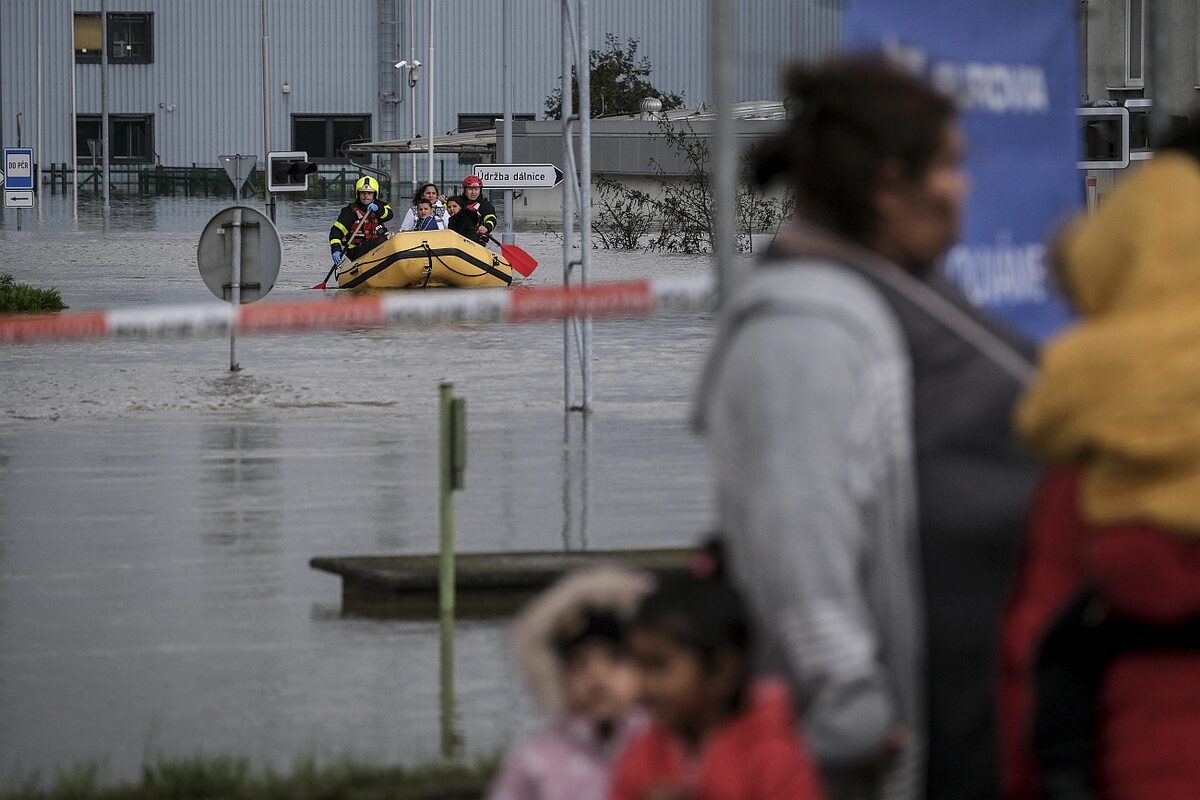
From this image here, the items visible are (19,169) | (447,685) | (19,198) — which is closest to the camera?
(447,685)

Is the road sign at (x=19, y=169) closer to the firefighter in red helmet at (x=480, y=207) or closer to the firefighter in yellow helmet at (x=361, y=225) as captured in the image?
the firefighter in red helmet at (x=480, y=207)

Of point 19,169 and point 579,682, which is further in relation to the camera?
point 19,169

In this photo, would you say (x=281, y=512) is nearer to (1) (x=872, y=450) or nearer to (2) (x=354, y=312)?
(2) (x=354, y=312)

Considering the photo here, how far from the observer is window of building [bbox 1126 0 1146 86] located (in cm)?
3309

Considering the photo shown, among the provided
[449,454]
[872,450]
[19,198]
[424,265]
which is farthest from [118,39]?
[872,450]

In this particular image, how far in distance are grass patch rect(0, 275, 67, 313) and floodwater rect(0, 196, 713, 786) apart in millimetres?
1920

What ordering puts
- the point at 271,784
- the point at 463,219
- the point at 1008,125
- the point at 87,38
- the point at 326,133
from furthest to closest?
the point at 326,133
the point at 87,38
the point at 463,219
the point at 1008,125
the point at 271,784

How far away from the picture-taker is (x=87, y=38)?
278 feet

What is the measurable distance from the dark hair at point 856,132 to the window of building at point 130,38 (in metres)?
82.9

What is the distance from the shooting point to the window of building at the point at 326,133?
86050 mm

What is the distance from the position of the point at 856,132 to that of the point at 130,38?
84.4 meters

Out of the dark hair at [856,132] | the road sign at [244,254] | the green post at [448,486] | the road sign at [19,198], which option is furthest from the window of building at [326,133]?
the dark hair at [856,132]

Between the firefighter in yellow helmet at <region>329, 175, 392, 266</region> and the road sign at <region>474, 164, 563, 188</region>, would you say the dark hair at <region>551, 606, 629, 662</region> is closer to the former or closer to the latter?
the road sign at <region>474, 164, 563, 188</region>

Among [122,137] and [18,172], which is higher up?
[122,137]
